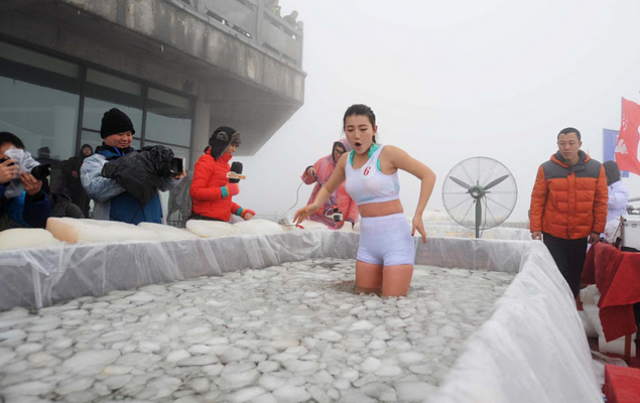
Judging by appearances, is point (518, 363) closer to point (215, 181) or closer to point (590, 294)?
point (215, 181)

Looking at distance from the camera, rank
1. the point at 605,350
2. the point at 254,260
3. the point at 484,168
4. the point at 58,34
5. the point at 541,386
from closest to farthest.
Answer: the point at 541,386
the point at 254,260
the point at 605,350
the point at 484,168
the point at 58,34

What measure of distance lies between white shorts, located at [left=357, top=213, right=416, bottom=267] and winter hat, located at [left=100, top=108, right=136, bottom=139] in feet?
5.58

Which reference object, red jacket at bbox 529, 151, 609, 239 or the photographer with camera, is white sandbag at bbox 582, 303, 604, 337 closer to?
red jacket at bbox 529, 151, 609, 239

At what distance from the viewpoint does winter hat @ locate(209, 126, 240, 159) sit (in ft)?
10.2

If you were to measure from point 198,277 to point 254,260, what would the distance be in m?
0.46

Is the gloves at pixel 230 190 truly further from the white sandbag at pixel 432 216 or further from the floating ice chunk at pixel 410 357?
the white sandbag at pixel 432 216

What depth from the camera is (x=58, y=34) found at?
227 inches

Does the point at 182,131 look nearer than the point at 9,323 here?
No

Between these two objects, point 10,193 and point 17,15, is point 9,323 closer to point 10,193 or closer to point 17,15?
point 10,193

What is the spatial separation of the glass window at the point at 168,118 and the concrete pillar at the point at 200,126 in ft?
0.42

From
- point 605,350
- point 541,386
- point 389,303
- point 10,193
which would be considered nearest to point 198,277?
point 389,303

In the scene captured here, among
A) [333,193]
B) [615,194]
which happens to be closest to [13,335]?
[333,193]

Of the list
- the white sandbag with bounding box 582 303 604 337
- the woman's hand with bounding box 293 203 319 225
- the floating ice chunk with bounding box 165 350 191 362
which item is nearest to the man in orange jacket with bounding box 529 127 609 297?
the white sandbag with bounding box 582 303 604 337

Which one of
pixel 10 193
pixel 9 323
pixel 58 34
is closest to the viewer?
pixel 9 323
